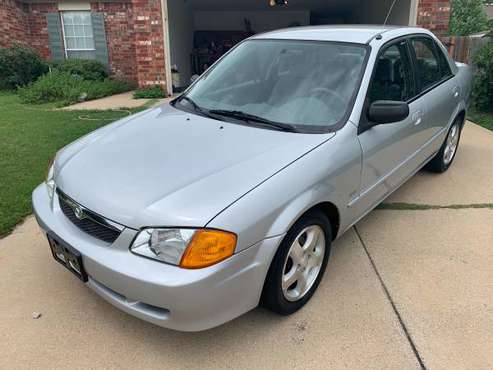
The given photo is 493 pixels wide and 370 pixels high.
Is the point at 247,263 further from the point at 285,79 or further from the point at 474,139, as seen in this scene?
the point at 474,139

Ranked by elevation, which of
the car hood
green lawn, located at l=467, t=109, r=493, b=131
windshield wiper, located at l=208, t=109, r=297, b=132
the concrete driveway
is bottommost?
the concrete driveway

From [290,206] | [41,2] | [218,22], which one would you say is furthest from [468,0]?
[290,206]

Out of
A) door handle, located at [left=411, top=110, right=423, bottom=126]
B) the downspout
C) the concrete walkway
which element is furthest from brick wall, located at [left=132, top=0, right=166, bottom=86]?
door handle, located at [left=411, top=110, right=423, bottom=126]

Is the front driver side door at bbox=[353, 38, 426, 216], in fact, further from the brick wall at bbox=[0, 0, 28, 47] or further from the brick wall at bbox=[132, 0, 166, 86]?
the brick wall at bbox=[0, 0, 28, 47]

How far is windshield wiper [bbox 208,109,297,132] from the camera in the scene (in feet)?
9.11

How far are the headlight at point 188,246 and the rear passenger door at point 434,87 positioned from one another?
8.35 feet

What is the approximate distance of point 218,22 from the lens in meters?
18.8

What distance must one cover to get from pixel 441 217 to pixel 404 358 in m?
1.94

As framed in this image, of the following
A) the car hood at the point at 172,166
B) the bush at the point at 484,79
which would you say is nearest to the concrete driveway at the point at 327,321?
the car hood at the point at 172,166

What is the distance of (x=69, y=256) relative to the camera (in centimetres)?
231

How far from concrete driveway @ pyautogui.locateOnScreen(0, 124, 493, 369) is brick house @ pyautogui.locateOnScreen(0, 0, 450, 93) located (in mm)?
7614

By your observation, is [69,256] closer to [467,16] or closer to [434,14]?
[434,14]

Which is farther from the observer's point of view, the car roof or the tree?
the tree

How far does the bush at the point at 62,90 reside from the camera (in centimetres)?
968
